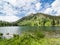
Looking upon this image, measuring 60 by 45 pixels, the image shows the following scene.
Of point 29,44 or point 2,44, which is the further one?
point 2,44

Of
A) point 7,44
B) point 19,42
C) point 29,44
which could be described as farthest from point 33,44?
point 7,44

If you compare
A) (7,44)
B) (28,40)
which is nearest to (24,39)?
(28,40)

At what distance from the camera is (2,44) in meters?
12.6

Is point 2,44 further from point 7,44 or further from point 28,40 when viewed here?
point 28,40

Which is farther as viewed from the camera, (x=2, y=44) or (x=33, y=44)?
(x=2, y=44)

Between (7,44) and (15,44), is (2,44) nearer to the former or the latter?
(7,44)

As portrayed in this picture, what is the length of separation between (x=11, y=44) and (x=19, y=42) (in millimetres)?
597

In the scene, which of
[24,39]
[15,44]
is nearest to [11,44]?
[15,44]

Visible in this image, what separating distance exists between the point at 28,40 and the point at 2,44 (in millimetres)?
2095

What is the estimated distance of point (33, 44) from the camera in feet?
38.2

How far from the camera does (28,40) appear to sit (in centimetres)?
1216

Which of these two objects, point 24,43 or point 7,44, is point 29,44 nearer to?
point 24,43

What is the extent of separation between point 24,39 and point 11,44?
1.15 meters

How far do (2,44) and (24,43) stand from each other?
6.35 feet
